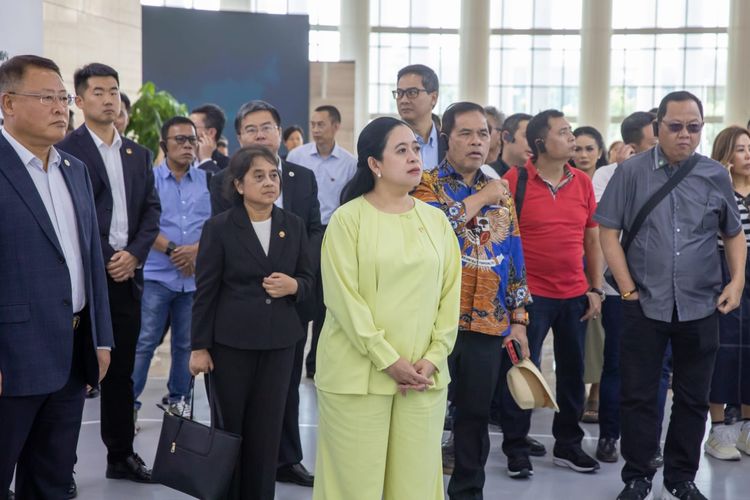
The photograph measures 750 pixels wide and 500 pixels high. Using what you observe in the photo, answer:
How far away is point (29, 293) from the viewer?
295 centimetres

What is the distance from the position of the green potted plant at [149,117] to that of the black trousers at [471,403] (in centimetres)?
732

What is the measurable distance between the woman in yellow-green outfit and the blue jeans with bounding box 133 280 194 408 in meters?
2.36

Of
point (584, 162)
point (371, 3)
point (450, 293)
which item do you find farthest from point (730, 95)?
point (450, 293)

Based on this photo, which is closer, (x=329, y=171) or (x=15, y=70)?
(x=15, y=70)

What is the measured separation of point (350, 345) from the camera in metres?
3.24

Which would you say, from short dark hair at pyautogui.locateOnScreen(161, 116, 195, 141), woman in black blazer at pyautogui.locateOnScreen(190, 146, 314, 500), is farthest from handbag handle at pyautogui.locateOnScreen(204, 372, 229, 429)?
short dark hair at pyautogui.locateOnScreen(161, 116, 195, 141)

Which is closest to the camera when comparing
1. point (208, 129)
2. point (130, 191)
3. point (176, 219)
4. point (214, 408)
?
point (214, 408)

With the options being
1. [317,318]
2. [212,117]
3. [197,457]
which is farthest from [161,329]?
[197,457]

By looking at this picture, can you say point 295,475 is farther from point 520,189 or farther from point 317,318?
point 520,189

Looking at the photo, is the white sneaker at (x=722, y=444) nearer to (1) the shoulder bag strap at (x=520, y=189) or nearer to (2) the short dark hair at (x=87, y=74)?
(1) the shoulder bag strap at (x=520, y=189)

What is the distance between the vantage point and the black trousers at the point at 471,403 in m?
3.90

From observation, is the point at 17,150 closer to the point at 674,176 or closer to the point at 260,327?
the point at 260,327

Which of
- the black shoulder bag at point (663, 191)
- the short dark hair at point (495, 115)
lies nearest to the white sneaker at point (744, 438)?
the black shoulder bag at point (663, 191)

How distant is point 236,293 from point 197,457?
674 millimetres
